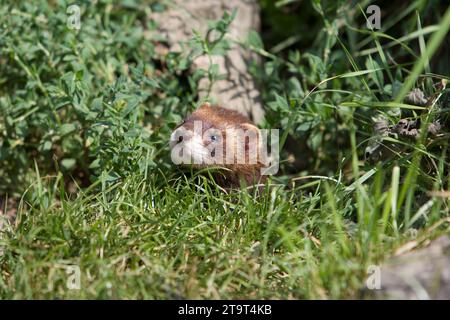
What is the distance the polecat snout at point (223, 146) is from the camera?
14.2ft

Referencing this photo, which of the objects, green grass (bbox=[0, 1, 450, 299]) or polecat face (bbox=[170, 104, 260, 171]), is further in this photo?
polecat face (bbox=[170, 104, 260, 171])

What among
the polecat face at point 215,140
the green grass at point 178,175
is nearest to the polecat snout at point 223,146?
the polecat face at point 215,140

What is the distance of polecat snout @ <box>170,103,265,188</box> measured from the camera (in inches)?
170

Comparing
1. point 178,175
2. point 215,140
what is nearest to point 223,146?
point 215,140

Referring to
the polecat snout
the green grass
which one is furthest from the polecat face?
the green grass

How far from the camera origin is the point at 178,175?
459cm

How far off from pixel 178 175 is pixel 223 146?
373mm

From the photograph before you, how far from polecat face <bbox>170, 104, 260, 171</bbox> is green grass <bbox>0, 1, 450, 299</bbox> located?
6.7 inches

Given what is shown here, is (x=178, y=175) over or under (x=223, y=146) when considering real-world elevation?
under

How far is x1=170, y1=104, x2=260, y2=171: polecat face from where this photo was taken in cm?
429

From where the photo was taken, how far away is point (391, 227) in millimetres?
3605

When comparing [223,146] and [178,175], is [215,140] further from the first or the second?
[178,175]

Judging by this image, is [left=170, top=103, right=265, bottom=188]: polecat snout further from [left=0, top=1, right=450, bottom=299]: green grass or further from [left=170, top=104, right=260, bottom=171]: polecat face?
[left=0, top=1, right=450, bottom=299]: green grass

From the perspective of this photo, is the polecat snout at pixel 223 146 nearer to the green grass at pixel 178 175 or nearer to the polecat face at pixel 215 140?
the polecat face at pixel 215 140
